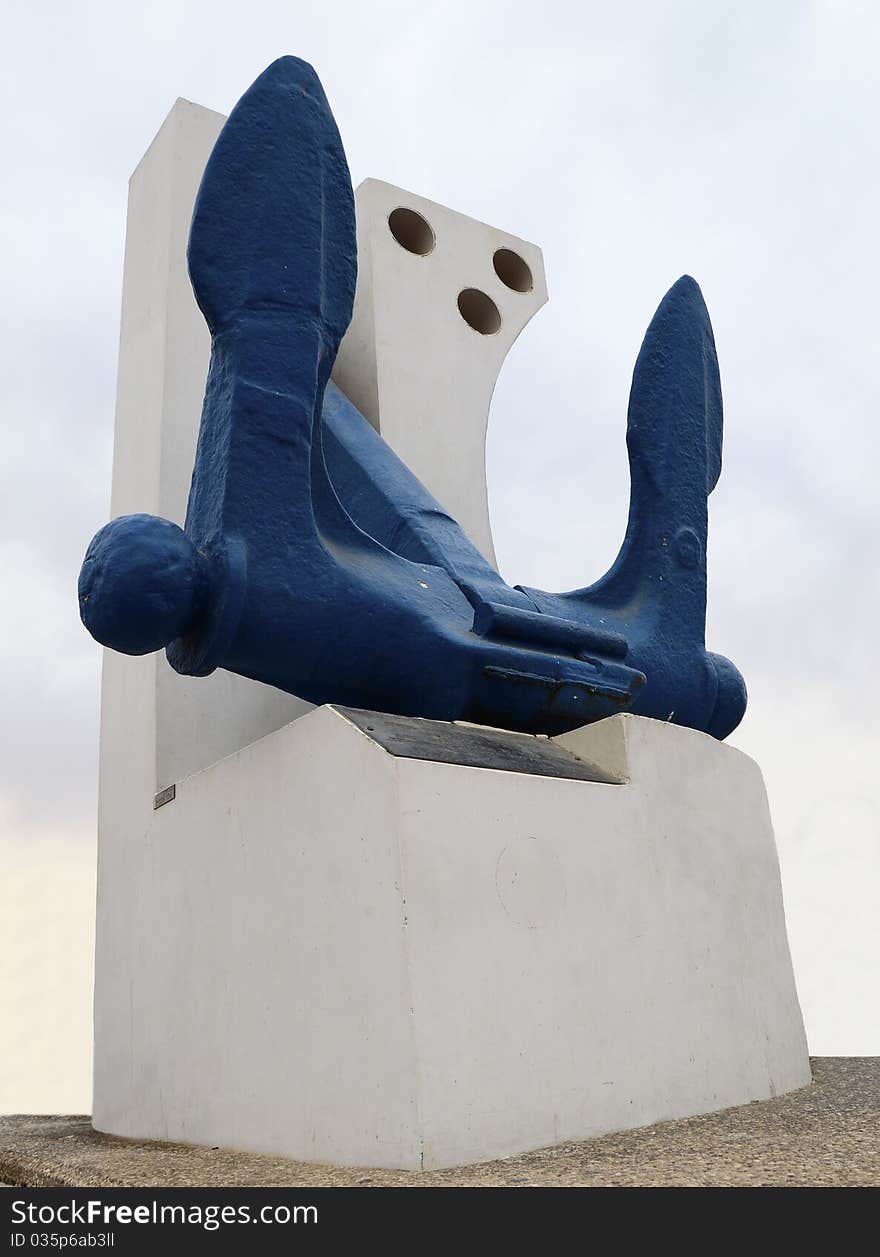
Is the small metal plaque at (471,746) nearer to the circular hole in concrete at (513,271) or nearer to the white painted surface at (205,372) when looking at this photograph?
the white painted surface at (205,372)

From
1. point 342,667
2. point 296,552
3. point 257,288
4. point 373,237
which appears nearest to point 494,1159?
point 342,667

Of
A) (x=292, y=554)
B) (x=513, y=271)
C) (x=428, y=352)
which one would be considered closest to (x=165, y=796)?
(x=292, y=554)

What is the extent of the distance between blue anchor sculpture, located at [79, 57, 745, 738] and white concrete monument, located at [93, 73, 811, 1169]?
9.7 inches

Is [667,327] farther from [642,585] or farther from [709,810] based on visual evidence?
[709,810]

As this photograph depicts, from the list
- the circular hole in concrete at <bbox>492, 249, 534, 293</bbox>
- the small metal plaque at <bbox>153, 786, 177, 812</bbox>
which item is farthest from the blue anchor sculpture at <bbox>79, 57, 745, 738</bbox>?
the circular hole in concrete at <bbox>492, 249, 534, 293</bbox>

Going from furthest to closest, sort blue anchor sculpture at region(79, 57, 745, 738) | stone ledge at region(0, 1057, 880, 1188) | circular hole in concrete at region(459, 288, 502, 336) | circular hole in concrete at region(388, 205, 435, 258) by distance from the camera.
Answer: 1. circular hole in concrete at region(459, 288, 502, 336)
2. circular hole in concrete at region(388, 205, 435, 258)
3. blue anchor sculpture at region(79, 57, 745, 738)
4. stone ledge at region(0, 1057, 880, 1188)

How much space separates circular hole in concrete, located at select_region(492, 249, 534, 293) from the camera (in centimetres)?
639

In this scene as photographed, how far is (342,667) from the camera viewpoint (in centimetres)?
371

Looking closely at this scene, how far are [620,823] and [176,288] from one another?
310 centimetres

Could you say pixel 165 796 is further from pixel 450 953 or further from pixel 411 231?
pixel 411 231

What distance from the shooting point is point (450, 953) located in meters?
2.88

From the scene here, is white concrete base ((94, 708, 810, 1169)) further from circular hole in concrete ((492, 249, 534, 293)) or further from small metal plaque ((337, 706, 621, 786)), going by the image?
circular hole in concrete ((492, 249, 534, 293))

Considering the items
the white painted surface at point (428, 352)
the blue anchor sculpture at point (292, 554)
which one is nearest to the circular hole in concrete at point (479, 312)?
the white painted surface at point (428, 352)

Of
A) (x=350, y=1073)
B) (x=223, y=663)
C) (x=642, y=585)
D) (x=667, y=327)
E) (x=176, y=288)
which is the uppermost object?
(x=176, y=288)
